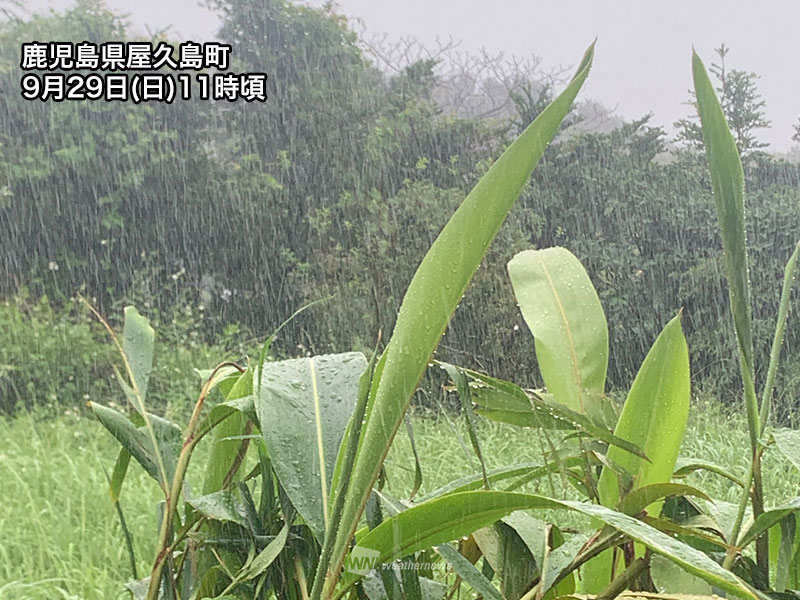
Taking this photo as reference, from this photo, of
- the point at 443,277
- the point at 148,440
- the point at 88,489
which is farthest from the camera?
the point at 88,489

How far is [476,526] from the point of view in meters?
0.24

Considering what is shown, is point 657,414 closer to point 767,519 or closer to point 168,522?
point 767,519

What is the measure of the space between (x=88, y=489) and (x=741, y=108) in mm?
3740

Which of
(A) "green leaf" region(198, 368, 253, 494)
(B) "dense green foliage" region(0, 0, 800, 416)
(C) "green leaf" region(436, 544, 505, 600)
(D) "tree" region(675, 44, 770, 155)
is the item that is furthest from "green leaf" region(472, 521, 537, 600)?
(D) "tree" region(675, 44, 770, 155)

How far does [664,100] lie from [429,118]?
1.30m

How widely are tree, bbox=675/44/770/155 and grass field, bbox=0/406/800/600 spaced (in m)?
1.80

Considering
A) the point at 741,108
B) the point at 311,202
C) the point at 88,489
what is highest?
the point at 741,108

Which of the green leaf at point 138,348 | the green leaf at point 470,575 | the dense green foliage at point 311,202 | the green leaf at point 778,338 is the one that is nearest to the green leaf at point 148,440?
the green leaf at point 138,348

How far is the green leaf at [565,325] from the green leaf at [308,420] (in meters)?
0.08

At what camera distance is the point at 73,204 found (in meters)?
4.21

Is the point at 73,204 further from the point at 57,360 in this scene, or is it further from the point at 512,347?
the point at 512,347

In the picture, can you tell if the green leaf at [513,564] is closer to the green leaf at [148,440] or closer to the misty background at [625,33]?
the green leaf at [148,440]

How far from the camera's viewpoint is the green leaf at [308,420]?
0.28m

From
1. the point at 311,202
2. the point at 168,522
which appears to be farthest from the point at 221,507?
the point at 311,202
